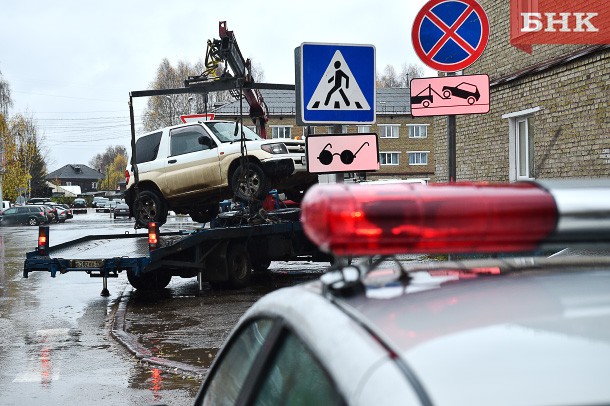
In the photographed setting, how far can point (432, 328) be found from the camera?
1.47m

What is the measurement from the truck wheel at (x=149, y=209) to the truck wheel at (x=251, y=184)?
55.5 inches

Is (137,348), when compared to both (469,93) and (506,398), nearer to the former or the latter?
(469,93)

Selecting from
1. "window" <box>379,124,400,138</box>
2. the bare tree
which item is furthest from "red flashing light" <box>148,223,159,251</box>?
the bare tree

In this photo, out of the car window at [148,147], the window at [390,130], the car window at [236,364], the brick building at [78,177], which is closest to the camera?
the car window at [236,364]

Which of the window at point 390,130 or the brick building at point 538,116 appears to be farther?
the window at point 390,130

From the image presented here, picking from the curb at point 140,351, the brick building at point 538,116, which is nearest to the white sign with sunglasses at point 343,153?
the curb at point 140,351

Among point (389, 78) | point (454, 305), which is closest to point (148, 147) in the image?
point (454, 305)

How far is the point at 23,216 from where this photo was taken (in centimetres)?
5734

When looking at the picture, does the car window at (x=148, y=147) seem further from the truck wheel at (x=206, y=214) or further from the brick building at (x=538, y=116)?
the brick building at (x=538, y=116)

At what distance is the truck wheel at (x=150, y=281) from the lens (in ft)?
48.4

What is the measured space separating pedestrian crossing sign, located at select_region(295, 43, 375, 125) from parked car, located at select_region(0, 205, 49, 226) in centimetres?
5187

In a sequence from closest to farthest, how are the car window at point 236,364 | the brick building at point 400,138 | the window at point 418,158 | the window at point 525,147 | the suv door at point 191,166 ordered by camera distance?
the car window at point 236,364, the suv door at point 191,166, the window at point 525,147, the brick building at point 400,138, the window at point 418,158

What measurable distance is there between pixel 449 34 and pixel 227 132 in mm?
7699

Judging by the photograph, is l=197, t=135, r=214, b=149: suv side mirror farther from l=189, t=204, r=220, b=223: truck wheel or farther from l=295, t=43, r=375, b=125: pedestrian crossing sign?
l=295, t=43, r=375, b=125: pedestrian crossing sign
